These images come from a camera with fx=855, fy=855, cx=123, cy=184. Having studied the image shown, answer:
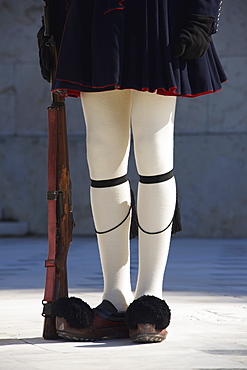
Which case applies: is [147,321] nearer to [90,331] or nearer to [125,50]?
[90,331]

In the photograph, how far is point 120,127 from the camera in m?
2.38

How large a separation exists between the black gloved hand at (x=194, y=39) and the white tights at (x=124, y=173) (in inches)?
5.7

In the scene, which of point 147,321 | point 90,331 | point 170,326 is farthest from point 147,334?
point 170,326

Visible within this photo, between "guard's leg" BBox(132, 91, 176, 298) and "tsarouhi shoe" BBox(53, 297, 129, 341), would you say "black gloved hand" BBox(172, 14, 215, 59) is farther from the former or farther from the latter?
"tsarouhi shoe" BBox(53, 297, 129, 341)

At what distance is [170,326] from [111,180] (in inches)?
18.3

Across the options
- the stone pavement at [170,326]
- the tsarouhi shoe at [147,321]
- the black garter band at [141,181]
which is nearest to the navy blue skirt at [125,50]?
the black garter band at [141,181]

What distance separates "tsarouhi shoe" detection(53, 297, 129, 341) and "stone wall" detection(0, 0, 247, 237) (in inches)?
166

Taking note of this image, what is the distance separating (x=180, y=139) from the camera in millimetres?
6590

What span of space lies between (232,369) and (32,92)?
17.0ft

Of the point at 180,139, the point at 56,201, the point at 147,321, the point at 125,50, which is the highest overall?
the point at 125,50

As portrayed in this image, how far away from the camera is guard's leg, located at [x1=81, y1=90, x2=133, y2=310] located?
2.36 meters

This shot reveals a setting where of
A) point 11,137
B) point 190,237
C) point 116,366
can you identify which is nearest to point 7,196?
point 11,137

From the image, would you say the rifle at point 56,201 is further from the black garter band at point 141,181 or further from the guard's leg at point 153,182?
the guard's leg at point 153,182

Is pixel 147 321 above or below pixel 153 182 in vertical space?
below
